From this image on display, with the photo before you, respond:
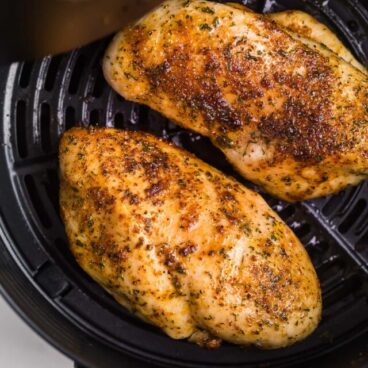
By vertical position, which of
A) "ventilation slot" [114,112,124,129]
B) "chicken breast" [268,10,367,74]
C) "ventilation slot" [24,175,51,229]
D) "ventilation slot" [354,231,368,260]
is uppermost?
"chicken breast" [268,10,367,74]

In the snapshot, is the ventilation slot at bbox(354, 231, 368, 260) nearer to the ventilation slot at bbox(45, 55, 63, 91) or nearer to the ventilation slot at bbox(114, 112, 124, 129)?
the ventilation slot at bbox(114, 112, 124, 129)

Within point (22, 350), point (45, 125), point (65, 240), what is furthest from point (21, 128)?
point (22, 350)

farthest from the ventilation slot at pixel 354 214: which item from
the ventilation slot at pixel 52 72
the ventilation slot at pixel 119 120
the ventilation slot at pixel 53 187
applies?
the ventilation slot at pixel 52 72

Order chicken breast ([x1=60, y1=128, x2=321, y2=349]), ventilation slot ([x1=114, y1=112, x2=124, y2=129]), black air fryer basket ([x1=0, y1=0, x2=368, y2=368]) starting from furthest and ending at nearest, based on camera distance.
A: ventilation slot ([x1=114, y1=112, x2=124, y2=129]), black air fryer basket ([x1=0, y1=0, x2=368, y2=368]), chicken breast ([x1=60, y1=128, x2=321, y2=349])

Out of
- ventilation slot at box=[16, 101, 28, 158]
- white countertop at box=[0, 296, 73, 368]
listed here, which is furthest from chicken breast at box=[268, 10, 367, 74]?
white countertop at box=[0, 296, 73, 368]

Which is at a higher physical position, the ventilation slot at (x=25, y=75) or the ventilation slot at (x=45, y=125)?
the ventilation slot at (x=25, y=75)

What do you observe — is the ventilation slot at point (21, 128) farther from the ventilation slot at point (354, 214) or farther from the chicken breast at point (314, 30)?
the ventilation slot at point (354, 214)

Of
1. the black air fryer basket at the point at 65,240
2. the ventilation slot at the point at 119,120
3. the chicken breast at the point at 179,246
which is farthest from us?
the ventilation slot at the point at 119,120

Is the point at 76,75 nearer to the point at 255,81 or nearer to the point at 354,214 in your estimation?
the point at 255,81
